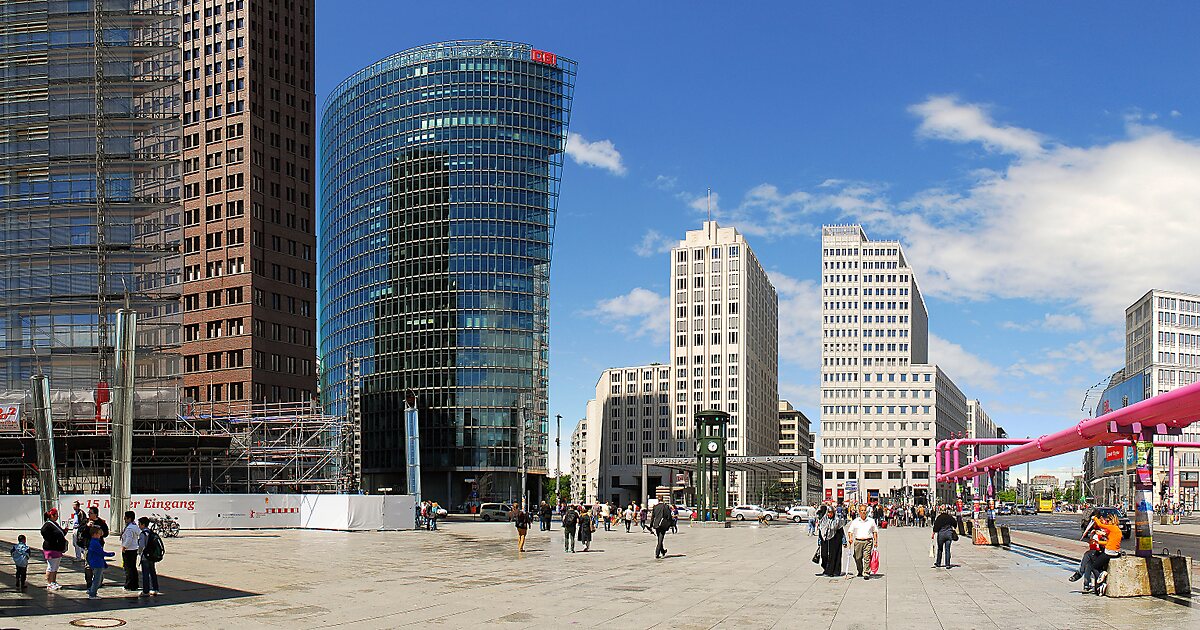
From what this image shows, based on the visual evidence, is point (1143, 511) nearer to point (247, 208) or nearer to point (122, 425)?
point (122, 425)

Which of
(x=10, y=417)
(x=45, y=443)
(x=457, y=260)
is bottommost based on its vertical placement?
(x=45, y=443)

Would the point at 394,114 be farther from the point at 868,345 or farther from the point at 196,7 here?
the point at 868,345

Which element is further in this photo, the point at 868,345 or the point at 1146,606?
the point at 868,345

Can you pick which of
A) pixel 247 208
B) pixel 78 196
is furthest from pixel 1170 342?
pixel 78 196

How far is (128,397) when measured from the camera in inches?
1705

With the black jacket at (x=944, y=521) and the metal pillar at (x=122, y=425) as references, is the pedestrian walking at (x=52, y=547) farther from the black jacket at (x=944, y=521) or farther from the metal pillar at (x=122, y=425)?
the black jacket at (x=944, y=521)

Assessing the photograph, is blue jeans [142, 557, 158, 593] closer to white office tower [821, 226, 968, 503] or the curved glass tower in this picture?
the curved glass tower

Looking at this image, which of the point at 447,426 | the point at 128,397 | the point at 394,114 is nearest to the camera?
the point at 128,397

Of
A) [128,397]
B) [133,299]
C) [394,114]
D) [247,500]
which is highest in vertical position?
[394,114]

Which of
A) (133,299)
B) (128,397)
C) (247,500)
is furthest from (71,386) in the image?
(128,397)

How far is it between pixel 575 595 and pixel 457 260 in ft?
389

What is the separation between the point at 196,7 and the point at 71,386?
66424 mm

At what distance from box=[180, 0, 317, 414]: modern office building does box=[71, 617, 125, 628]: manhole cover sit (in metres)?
94.5

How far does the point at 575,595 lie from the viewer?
23359 millimetres
